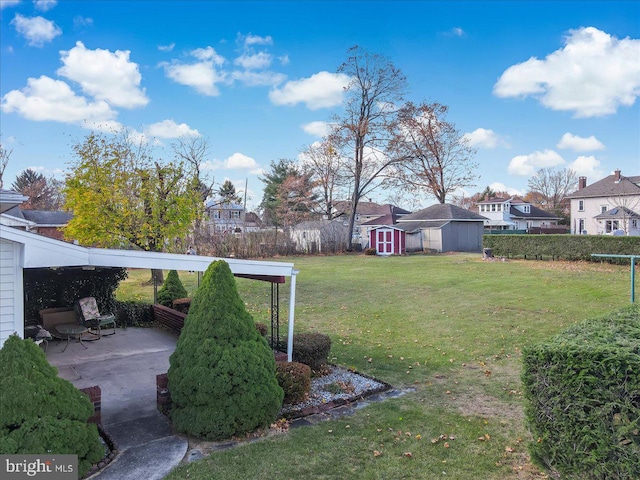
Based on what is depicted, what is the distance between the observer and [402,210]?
51344 millimetres

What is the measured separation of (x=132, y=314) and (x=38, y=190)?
4422 centimetres

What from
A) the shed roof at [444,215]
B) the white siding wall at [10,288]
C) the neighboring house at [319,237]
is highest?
the shed roof at [444,215]

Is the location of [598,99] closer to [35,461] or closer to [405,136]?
[405,136]

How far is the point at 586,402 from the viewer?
11.4ft

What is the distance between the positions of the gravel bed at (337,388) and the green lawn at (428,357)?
16.0 inches

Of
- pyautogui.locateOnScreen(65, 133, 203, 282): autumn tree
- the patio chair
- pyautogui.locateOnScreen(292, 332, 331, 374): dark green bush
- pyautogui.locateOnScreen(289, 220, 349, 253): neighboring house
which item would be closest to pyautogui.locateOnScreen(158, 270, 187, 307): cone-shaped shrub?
the patio chair

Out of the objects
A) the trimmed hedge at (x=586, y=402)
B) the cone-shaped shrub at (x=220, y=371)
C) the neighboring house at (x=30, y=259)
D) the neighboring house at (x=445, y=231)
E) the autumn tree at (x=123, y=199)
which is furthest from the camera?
the neighboring house at (x=445, y=231)

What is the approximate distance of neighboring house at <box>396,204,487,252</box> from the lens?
34500 millimetres

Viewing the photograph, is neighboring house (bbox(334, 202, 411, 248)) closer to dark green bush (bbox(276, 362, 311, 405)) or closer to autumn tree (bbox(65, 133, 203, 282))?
autumn tree (bbox(65, 133, 203, 282))

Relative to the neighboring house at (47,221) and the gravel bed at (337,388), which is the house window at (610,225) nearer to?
the gravel bed at (337,388)

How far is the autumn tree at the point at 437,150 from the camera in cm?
3944

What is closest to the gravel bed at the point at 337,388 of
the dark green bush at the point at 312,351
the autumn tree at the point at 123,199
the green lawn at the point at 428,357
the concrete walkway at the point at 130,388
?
the dark green bush at the point at 312,351

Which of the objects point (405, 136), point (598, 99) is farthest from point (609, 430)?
point (405, 136)

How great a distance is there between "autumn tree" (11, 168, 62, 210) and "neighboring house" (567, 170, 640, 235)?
1980 inches
